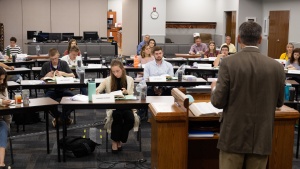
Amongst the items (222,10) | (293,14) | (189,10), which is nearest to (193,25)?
(189,10)

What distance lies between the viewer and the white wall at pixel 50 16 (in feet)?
57.8

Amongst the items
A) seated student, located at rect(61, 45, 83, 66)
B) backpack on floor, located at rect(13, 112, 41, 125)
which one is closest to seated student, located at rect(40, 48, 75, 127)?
backpack on floor, located at rect(13, 112, 41, 125)

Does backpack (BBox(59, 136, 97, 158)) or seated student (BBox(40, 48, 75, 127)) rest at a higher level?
seated student (BBox(40, 48, 75, 127))

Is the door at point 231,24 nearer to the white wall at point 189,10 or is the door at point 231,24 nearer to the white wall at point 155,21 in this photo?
the white wall at point 189,10

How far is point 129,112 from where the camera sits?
5.61 m

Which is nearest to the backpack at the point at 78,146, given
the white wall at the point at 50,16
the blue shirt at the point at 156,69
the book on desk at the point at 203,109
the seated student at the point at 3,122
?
the seated student at the point at 3,122

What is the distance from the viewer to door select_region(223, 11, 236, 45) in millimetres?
16341

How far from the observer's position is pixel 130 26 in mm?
16766

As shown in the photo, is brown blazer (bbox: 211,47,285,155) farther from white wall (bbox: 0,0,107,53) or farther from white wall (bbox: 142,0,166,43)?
white wall (bbox: 0,0,107,53)

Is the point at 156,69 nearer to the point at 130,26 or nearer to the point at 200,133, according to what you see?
the point at 200,133

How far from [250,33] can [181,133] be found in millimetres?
1068

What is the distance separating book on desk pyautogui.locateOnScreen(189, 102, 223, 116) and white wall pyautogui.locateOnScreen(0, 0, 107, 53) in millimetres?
15047

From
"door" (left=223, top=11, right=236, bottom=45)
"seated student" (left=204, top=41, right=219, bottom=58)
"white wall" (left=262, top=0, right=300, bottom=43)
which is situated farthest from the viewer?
"door" (left=223, top=11, right=236, bottom=45)

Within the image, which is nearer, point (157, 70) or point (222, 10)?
point (157, 70)
